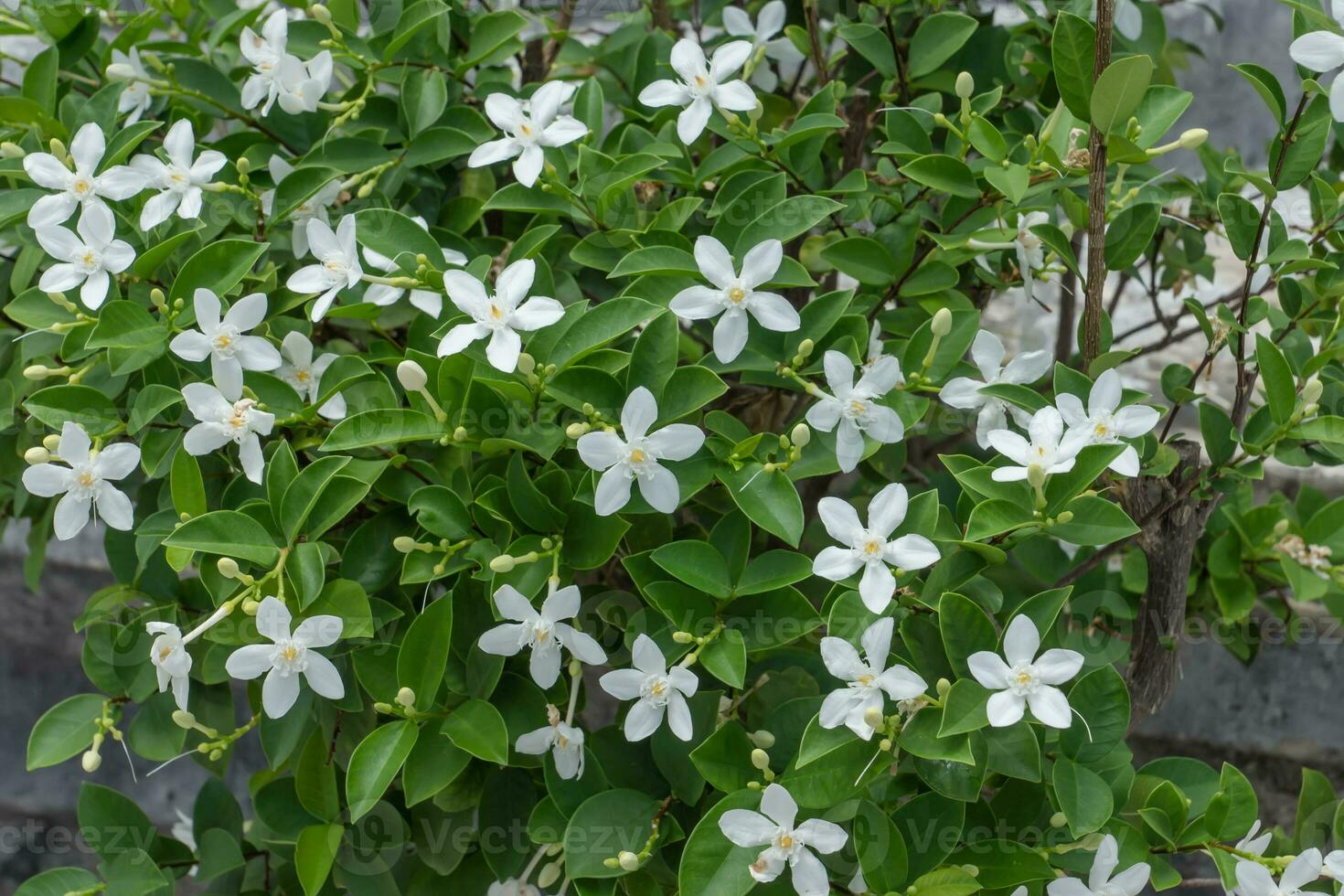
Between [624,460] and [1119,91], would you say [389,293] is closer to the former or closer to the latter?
[624,460]

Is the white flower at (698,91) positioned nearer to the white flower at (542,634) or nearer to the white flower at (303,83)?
the white flower at (303,83)

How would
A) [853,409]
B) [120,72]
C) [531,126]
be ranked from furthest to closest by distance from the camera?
[120,72]
[531,126]
[853,409]

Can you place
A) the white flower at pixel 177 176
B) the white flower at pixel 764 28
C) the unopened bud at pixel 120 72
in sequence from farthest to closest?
the white flower at pixel 764 28 → the unopened bud at pixel 120 72 → the white flower at pixel 177 176

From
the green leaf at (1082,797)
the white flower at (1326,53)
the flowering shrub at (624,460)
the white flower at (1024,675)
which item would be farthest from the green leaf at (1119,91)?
the green leaf at (1082,797)

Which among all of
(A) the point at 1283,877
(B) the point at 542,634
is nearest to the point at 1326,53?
(A) the point at 1283,877

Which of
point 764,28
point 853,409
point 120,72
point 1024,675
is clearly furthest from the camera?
point 764,28

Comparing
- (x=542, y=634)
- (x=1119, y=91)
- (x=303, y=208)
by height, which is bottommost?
(x=542, y=634)
